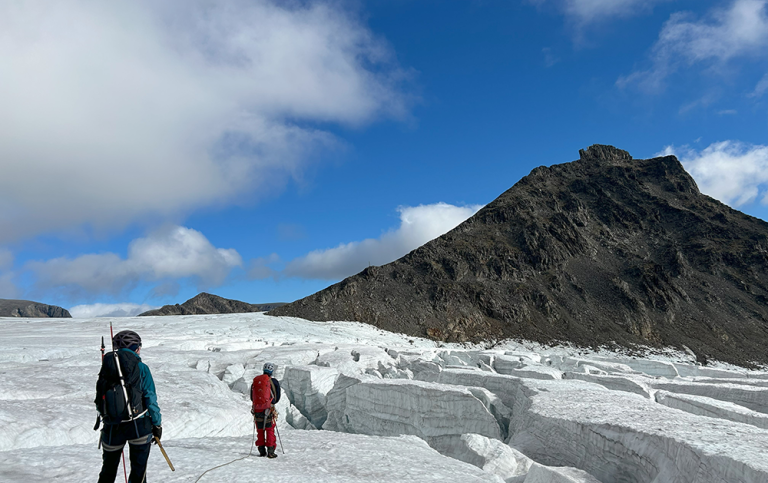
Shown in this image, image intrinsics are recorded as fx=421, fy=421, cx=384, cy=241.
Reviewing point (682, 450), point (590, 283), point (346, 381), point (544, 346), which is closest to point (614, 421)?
point (682, 450)

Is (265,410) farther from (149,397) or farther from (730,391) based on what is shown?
(730,391)

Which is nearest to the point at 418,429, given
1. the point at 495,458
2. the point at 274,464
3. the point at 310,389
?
the point at 495,458

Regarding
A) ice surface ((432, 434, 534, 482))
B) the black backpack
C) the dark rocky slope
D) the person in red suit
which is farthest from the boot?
the dark rocky slope

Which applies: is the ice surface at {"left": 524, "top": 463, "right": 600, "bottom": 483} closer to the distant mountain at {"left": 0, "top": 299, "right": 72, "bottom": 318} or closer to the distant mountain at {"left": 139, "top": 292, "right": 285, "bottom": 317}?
the distant mountain at {"left": 139, "top": 292, "right": 285, "bottom": 317}

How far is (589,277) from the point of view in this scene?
76938 millimetres

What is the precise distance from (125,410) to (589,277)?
83.0m

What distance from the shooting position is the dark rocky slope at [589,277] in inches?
2562

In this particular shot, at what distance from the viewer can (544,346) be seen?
61.0 meters

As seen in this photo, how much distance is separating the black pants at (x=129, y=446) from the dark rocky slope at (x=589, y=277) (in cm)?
6009

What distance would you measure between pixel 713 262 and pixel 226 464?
309 ft

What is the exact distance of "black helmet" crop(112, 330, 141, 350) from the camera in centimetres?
489

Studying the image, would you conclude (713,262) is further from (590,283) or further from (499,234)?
(499,234)

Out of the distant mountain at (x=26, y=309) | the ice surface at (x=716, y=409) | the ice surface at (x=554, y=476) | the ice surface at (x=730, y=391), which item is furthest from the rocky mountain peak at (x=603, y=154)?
the distant mountain at (x=26, y=309)

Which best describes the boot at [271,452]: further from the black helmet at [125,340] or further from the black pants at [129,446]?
the black helmet at [125,340]
